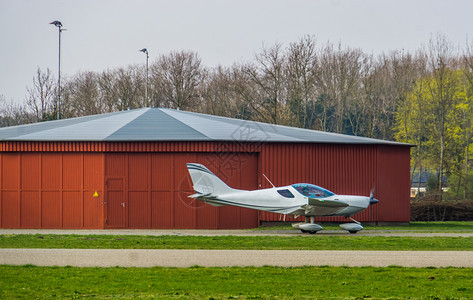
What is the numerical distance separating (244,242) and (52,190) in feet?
41.5

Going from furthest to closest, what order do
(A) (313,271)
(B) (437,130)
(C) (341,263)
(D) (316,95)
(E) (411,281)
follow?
(D) (316,95)
(B) (437,130)
(C) (341,263)
(A) (313,271)
(E) (411,281)

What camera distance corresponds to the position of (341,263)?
17.6 metres

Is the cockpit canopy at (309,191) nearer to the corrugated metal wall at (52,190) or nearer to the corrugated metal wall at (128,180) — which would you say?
the corrugated metal wall at (128,180)

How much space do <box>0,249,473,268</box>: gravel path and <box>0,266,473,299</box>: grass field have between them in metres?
0.96

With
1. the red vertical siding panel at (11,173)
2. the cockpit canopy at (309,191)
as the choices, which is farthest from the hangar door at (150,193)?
the cockpit canopy at (309,191)

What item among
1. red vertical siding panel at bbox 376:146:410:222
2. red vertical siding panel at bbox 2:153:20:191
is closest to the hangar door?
red vertical siding panel at bbox 2:153:20:191

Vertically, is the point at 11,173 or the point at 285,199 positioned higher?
the point at 11,173

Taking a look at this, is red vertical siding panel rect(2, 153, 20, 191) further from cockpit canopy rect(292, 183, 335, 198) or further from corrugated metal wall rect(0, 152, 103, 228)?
cockpit canopy rect(292, 183, 335, 198)

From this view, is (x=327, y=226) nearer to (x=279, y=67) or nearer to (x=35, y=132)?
(x=35, y=132)

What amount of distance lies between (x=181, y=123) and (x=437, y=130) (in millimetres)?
34998

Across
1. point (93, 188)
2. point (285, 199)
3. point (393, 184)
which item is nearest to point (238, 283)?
point (285, 199)

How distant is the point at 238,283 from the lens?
47.4 feet

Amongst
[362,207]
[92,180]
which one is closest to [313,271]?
[362,207]

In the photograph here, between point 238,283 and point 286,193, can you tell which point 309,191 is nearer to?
point 286,193
